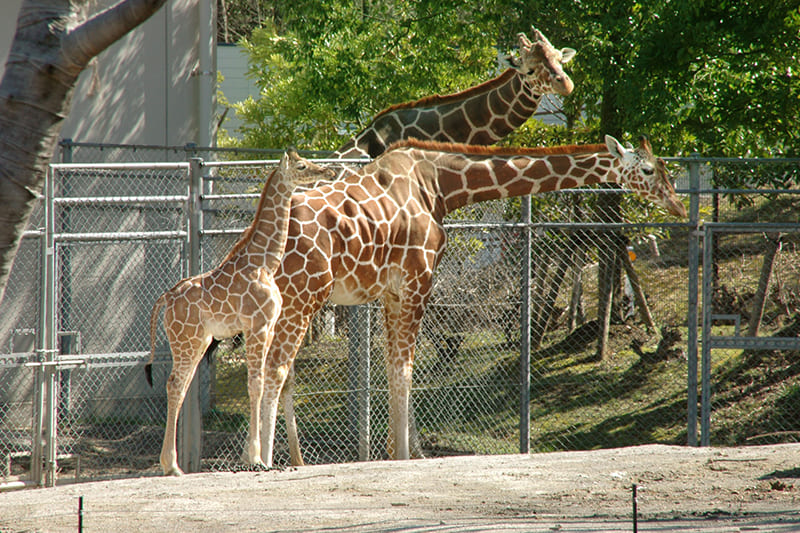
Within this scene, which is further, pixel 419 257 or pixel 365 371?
pixel 365 371

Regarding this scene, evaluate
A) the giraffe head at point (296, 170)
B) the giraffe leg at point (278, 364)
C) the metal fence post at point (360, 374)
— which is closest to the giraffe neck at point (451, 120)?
the metal fence post at point (360, 374)

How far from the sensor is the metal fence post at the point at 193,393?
7707mm

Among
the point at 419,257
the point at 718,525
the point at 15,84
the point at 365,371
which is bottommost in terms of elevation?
the point at 718,525

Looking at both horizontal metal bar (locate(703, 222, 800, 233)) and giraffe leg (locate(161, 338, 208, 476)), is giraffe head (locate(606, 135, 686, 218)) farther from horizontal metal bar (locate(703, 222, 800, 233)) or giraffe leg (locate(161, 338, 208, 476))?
giraffe leg (locate(161, 338, 208, 476))

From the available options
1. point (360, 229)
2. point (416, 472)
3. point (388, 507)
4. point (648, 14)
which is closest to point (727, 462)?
point (416, 472)

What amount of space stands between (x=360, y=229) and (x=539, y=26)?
524 centimetres

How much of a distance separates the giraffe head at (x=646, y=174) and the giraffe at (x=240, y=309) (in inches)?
111

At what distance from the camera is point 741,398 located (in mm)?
11531

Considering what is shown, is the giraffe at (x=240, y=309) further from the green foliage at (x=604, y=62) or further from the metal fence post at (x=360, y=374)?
the green foliage at (x=604, y=62)

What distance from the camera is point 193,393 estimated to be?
7.85 metres

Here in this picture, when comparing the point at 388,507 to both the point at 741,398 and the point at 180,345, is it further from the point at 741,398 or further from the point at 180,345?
the point at 741,398

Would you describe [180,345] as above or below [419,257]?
below

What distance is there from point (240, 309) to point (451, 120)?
345 cm

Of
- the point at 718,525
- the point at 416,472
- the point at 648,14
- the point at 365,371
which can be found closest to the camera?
the point at 718,525
